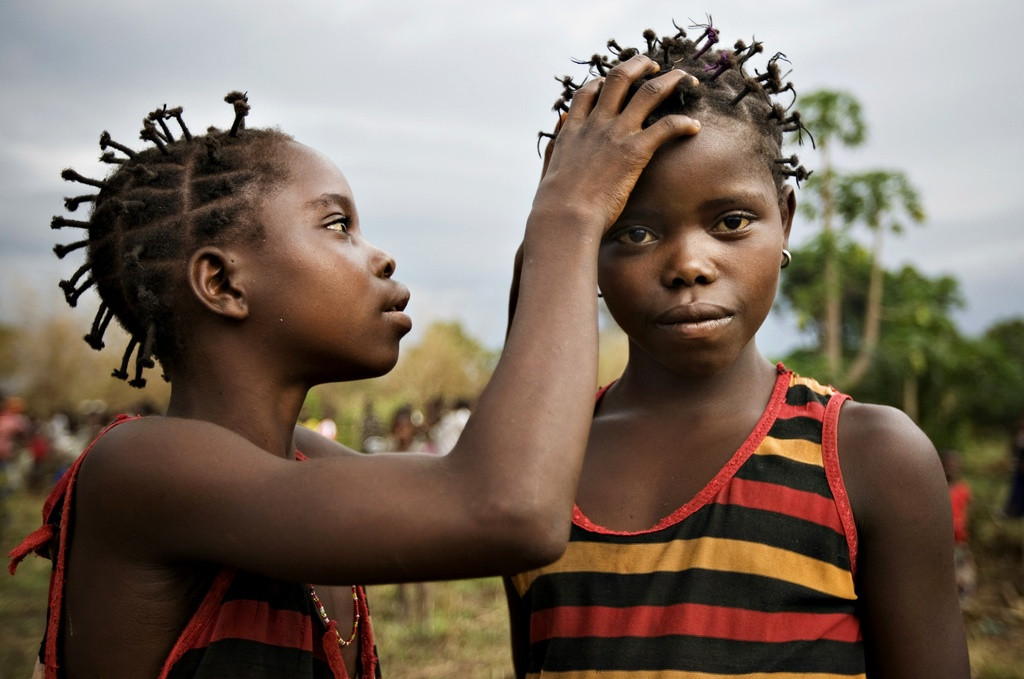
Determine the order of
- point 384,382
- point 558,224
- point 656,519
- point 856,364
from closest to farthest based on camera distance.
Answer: point 558,224
point 656,519
point 856,364
point 384,382

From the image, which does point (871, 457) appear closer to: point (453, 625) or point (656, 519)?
point (656, 519)

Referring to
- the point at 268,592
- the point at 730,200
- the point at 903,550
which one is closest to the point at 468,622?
the point at 268,592

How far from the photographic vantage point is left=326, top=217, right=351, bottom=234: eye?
1.74 m

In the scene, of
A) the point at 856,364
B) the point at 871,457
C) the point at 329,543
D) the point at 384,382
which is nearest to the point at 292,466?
the point at 329,543

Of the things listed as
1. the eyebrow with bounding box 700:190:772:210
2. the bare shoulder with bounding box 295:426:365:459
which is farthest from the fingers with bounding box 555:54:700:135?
the bare shoulder with bounding box 295:426:365:459

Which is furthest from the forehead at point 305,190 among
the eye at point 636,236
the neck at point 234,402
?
the eye at point 636,236

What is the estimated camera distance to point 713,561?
1595mm

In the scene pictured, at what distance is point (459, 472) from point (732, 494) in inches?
24.5

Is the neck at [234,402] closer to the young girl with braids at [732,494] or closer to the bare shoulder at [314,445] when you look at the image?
the bare shoulder at [314,445]

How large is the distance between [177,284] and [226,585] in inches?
22.7

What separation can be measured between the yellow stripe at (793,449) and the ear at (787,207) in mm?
413

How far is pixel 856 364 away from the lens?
43.1 ft

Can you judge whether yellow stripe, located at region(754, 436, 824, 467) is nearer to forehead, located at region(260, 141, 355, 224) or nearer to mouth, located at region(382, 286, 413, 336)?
mouth, located at region(382, 286, 413, 336)

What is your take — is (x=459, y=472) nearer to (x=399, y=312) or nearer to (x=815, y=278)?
(x=399, y=312)
